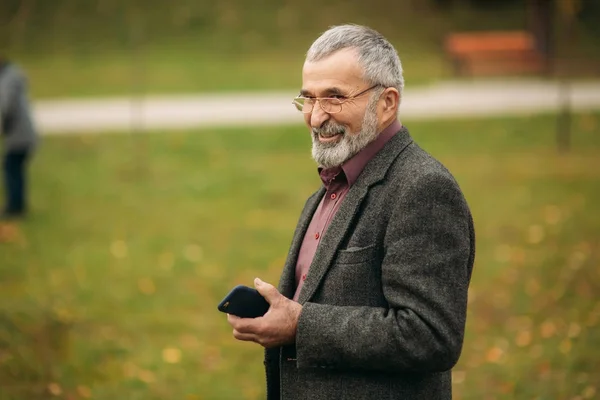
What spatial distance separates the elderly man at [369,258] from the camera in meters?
2.78

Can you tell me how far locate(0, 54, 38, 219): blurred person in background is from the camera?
12641 mm

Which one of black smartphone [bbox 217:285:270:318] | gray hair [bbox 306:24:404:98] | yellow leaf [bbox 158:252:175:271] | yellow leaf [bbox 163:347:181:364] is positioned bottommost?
yellow leaf [bbox 158:252:175:271]

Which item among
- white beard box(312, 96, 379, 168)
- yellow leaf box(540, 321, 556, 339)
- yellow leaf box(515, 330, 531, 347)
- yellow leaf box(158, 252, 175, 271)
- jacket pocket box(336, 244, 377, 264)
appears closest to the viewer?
jacket pocket box(336, 244, 377, 264)

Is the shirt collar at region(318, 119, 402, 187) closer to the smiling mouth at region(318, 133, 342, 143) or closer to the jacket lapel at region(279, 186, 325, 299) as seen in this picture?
the smiling mouth at region(318, 133, 342, 143)

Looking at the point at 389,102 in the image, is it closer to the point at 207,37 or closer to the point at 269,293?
the point at 269,293

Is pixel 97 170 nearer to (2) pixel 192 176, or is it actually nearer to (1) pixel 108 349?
(2) pixel 192 176

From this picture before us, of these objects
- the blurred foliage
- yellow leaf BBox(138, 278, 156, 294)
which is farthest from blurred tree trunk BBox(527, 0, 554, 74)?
yellow leaf BBox(138, 278, 156, 294)

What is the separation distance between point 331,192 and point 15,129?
1043 centimetres

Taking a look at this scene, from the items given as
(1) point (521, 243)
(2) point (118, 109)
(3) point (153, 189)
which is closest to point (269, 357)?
(1) point (521, 243)

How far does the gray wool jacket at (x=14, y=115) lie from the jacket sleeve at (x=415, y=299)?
10.6 m

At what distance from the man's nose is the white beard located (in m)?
0.02

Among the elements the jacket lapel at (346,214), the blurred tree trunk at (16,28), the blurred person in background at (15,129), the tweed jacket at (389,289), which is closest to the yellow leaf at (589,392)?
the tweed jacket at (389,289)

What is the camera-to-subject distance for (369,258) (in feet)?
9.50

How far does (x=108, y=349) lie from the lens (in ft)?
24.0
